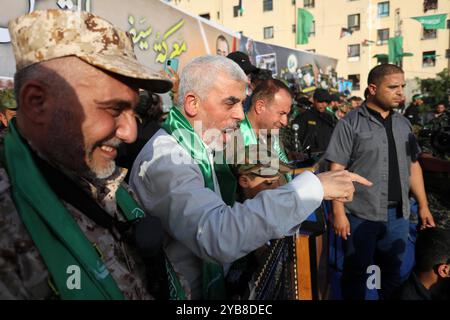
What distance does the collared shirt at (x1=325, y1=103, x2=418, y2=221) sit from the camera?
9.96 feet

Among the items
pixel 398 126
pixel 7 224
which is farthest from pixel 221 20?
pixel 7 224

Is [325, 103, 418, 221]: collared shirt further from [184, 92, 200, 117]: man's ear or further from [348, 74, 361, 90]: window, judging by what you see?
[348, 74, 361, 90]: window

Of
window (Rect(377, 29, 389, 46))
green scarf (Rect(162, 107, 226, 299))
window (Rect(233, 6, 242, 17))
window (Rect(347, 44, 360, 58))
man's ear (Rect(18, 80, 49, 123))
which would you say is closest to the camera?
man's ear (Rect(18, 80, 49, 123))

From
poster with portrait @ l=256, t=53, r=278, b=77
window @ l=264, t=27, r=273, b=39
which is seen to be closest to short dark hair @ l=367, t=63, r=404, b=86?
poster with portrait @ l=256, t=53, r=278, b=77

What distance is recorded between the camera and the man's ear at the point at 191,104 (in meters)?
1.64

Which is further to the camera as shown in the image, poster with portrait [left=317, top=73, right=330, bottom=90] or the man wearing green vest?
poster with portrait [left=317, top=73, right=330, bottom=90]

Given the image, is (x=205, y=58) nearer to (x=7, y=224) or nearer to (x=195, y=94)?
(x=195, y=94)

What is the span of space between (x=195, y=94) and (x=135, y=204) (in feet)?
2.08

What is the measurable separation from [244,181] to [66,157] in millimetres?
1040

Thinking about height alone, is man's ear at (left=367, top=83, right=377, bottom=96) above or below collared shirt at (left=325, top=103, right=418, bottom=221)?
above

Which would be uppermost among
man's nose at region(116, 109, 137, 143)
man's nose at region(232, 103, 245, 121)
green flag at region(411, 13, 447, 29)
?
green flag at region(411, 13, 447, 29)

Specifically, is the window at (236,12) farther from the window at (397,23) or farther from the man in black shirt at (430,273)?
the man in black shirt at (430,273)

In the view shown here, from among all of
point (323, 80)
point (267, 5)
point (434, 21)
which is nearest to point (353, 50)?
point (267, 5)

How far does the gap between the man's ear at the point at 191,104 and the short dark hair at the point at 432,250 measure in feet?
5.87
